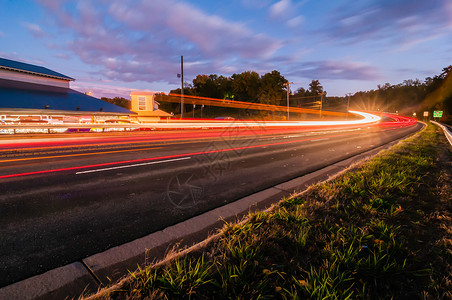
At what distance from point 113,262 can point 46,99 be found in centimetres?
3102

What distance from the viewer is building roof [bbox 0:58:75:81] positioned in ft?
80.5

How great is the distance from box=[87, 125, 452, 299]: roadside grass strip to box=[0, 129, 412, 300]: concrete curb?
339 mm

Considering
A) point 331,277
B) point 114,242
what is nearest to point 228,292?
point 331,277

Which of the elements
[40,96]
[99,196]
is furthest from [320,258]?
[40,96]

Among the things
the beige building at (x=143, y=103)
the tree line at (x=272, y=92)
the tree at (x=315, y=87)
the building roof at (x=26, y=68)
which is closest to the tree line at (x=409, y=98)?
the tree line at (x=272, y=92)

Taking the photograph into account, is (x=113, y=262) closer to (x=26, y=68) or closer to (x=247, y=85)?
(x=26, y=68)

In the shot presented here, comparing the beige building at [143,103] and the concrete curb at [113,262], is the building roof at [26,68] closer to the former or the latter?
the beige building at [143,103]

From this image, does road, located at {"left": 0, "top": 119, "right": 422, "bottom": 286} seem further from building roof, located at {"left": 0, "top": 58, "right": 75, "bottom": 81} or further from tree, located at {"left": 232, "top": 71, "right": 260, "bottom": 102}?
tree, located at {"left": 232, "top": 71, "right": 260, "bottom": 102}

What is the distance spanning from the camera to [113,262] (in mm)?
2293

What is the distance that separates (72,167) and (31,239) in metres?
4.20

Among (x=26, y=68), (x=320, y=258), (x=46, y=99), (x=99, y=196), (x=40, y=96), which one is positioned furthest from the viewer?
(x=26, y=68)

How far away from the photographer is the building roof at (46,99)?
21.9 meters

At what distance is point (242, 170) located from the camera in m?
6.48

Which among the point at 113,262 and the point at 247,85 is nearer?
the point at 113,262
